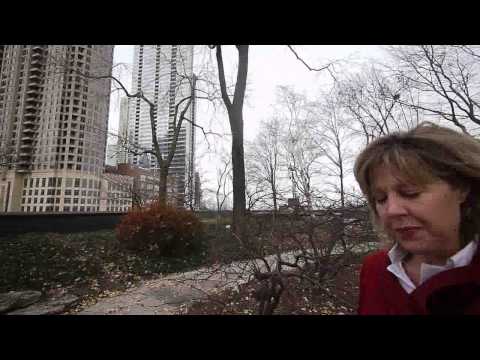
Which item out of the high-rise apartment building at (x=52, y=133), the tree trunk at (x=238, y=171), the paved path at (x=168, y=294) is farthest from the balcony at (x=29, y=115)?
the paved path at (x=168, y=294)

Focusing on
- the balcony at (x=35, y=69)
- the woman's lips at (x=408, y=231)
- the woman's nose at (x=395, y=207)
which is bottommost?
the woman's lips at (x=408, y=231)

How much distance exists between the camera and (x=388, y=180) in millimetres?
825

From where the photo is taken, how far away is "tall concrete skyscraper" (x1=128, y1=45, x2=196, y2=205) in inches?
315

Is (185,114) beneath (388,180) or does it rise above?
above

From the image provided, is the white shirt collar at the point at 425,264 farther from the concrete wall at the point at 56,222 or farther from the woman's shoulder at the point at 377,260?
the concrete wall at the point at 56,222

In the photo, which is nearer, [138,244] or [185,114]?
[138,244]

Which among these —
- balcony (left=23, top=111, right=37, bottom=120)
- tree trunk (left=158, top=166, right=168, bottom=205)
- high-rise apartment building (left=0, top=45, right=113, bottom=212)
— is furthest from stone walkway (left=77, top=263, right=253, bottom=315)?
balcony (left=23, top=111, right=37, bottom=120)

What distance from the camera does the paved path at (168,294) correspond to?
368cm

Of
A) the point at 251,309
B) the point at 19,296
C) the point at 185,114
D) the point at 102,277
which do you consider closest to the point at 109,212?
the point at 102,277

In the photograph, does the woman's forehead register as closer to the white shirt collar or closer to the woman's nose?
the woman's nose

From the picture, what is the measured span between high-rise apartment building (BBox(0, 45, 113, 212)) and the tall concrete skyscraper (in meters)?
1.08
